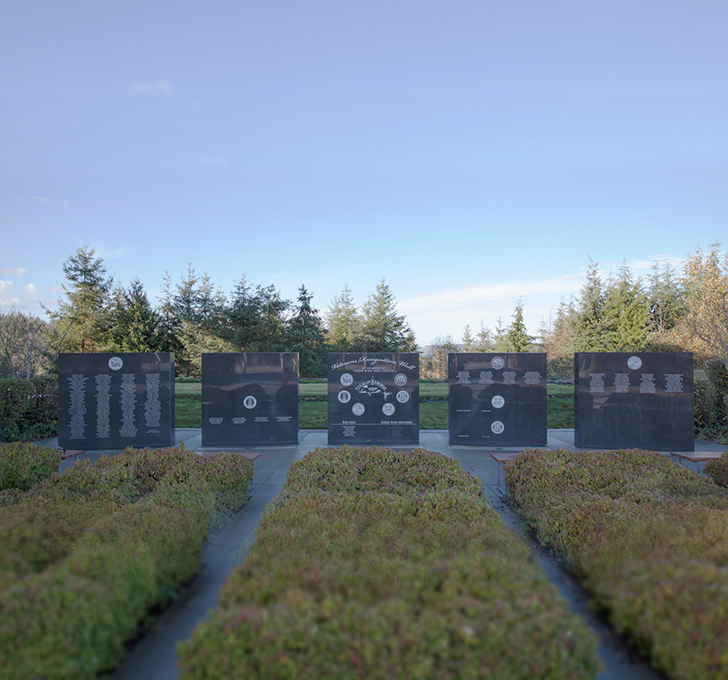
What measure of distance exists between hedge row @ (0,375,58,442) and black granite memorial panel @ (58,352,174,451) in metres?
1.80

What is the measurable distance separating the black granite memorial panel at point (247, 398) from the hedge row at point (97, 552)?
3344 millimetres

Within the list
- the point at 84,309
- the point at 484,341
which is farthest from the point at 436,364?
the point at 84,309

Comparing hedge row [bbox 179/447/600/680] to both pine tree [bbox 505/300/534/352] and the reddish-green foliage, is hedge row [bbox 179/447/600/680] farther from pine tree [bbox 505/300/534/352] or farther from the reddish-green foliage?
pine tree [bbox 505/300/534/352]

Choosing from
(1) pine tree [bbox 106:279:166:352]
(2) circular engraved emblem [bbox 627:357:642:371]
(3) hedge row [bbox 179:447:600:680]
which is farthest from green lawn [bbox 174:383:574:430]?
(1) pine tree [bbox 106:279:166:352]

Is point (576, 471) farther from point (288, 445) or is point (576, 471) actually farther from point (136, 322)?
point (136, 322)

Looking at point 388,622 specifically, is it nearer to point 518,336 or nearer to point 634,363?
point 634,363

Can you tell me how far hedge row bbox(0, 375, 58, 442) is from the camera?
9656 millimetres

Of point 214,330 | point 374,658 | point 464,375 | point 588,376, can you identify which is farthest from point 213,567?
point 214,330

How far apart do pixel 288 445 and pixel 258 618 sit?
740 cm

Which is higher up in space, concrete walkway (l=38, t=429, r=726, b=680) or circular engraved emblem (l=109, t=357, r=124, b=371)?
circular engraved emblem (l=109, t=357, r=124, b=371)

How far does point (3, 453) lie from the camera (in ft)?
18.8

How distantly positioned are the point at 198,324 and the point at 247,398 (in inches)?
1011

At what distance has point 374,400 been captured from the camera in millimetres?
9211

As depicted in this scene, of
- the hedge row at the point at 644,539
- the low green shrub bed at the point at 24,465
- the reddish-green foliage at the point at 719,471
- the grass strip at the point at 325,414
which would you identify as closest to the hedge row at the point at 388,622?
the hedge row at the point at 644,539
